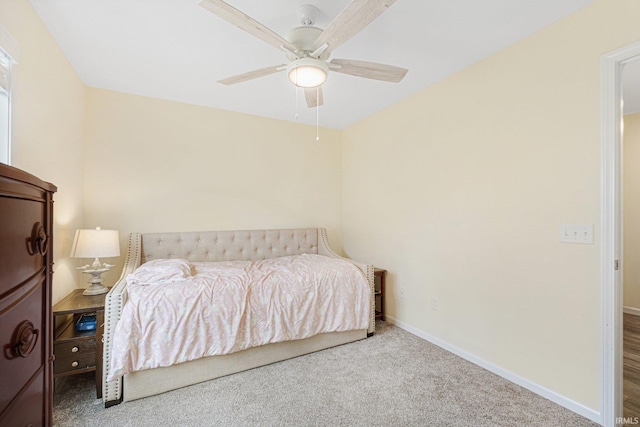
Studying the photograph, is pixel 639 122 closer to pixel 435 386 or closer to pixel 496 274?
pixel 496 274

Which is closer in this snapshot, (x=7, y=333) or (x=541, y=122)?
(x=7, y=333)

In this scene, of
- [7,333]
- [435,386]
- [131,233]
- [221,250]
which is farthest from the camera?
[221,250]

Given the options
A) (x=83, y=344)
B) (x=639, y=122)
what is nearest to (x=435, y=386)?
(x=83, y=344)

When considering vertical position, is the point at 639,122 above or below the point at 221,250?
above

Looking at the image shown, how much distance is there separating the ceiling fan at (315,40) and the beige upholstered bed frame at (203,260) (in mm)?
1810

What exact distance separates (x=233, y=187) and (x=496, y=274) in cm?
285

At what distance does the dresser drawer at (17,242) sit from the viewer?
→ 2.15 feet

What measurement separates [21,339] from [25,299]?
0.10 m

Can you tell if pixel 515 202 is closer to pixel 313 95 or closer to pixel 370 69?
pixel 370 69

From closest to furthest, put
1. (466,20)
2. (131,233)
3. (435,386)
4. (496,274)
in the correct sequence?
1. (466,20)
2. (435,386)
3. (496,274)
4. (131,233)

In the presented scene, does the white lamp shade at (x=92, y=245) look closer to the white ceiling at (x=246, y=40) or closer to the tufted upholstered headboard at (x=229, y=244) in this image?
the tufted upholstered headboard at (x=229, y=244)

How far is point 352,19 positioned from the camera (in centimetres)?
138

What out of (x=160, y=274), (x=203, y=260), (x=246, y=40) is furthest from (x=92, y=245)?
(x=246, y=40)

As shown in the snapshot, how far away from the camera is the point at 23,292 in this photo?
747 mm
